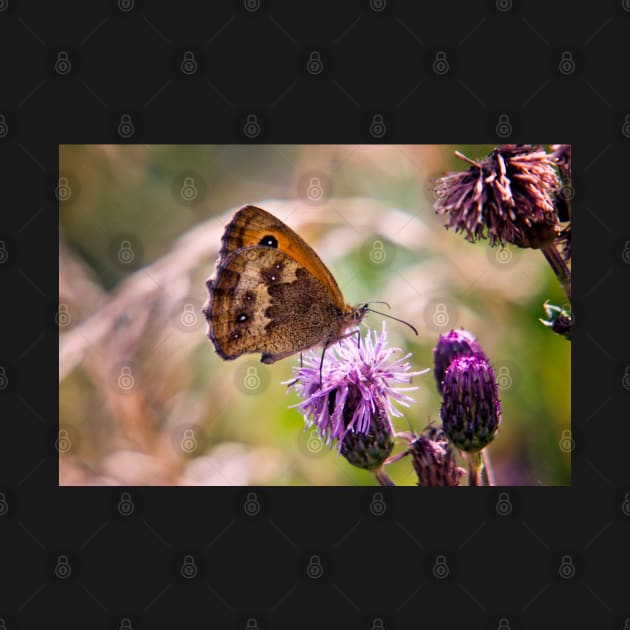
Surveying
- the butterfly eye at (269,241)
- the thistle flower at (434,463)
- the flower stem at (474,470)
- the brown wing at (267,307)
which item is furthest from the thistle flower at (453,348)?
the butterfly eye at (269,241)

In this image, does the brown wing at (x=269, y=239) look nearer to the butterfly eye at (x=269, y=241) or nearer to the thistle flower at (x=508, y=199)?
the butterfly eye at (x=269, y=241)

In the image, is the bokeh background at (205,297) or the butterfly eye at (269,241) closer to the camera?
the butterfly eye at (269,241)

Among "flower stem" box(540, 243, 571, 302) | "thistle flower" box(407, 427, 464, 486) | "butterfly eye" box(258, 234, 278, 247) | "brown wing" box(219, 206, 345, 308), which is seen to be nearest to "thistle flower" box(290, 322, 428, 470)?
"thistle flower" box(407, 427, 464, 486)

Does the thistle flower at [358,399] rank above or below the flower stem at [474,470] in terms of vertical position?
above

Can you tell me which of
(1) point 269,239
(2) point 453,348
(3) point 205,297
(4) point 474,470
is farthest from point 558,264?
(3) point 205,297

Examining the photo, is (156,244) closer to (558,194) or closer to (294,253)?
(294,253)

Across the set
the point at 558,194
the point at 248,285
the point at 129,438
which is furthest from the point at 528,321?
the point at 129,438

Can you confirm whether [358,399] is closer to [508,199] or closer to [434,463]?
[434,463]
